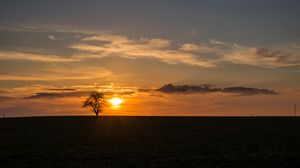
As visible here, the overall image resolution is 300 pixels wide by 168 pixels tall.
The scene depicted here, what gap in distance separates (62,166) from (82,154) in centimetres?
619

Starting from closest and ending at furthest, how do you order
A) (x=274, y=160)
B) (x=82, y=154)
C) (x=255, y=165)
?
1. (x=255, y=165)
2. (x=274, y=160)
3. (x=82, y=154)

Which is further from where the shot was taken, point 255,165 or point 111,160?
point 111,160

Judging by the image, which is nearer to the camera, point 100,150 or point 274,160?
point 274,160

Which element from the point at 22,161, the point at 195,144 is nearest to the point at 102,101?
the point at 195,144

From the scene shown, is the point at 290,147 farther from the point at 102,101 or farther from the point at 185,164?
the point at 102,101

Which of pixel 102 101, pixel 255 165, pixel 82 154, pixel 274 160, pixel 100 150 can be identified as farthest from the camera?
pixel 102 101

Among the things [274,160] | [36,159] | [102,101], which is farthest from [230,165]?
[102,101]

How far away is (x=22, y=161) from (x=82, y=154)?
5.41m

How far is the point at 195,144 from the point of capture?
41.6m

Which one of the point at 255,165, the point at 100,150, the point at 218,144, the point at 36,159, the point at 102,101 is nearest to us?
the point at 255,165

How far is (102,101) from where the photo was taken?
14150 cm

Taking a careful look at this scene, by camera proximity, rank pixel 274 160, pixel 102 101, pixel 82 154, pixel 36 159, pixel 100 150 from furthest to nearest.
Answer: pixel 102 101 → pixel 100 150 → pixel 82 154 → pixel 36 159 → pixel 274 160

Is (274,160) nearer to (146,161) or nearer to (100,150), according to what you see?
(146,161)

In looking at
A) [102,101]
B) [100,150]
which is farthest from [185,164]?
[102,101]
